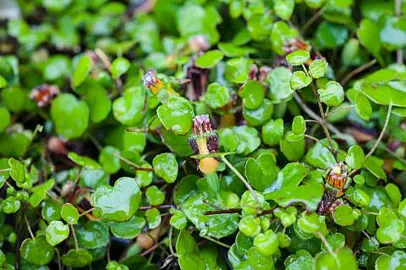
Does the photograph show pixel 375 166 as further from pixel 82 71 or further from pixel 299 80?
pixel 82 71

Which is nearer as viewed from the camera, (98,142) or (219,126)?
(219,126)

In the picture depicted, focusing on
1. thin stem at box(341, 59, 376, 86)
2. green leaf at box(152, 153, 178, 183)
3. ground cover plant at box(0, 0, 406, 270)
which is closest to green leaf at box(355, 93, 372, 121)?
ground cover plant at box(0, 0, 406, 270)

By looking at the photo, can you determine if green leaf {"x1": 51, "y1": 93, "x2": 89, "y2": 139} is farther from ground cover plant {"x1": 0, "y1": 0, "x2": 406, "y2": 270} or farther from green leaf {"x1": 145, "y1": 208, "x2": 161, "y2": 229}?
green leaf {"x1": 145, "y1": 208, "x2": 161, "y2": 229}

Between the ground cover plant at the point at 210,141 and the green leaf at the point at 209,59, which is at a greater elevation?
the green leaf at the point at 209,59

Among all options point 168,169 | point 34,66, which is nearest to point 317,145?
point 168,169

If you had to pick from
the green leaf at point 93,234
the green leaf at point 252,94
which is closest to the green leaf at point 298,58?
the green leaf at point 252,94

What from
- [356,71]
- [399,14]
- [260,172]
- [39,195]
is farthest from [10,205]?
[399,14]

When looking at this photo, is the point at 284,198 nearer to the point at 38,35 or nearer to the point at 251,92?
the point at 251,92

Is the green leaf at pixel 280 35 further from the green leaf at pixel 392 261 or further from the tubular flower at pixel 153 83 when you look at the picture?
the green leaf at pixel 392 261
